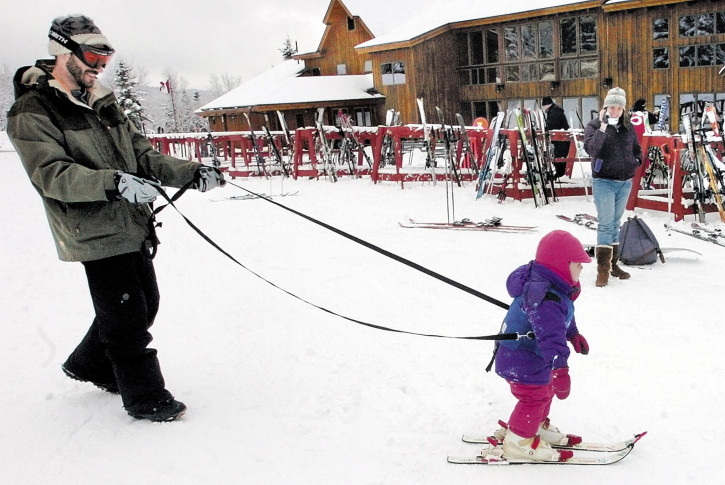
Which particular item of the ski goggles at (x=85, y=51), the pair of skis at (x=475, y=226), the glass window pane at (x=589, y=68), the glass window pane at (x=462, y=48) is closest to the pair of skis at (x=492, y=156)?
the pair of skis at (x=475, y=226)

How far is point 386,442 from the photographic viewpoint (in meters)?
3.05

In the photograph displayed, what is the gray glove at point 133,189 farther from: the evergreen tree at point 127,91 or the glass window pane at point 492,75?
the evergreen tree at point 127,91

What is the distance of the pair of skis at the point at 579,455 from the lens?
2771 millimetres

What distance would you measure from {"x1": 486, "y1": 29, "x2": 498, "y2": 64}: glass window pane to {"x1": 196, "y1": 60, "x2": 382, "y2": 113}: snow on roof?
5.54 m

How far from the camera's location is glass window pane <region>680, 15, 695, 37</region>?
67.9 ft

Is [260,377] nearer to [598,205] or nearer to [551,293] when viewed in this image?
[551,293]

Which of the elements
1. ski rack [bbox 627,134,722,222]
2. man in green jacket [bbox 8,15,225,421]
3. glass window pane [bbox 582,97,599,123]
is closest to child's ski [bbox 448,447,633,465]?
man in green jacket [bbox 8,15,225,421]

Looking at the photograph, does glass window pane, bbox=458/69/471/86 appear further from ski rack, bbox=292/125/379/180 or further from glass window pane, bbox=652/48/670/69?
ski rack, bbox=292/125/379/180

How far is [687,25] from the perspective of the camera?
20781 millimetres

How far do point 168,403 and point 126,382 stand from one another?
0.26m

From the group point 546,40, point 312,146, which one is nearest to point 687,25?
point 546,40

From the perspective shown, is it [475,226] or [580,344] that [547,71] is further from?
[580,344]

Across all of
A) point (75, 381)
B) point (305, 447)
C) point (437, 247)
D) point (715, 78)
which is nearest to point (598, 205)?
point (437, 247)

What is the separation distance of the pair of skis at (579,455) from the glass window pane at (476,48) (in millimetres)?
26154
